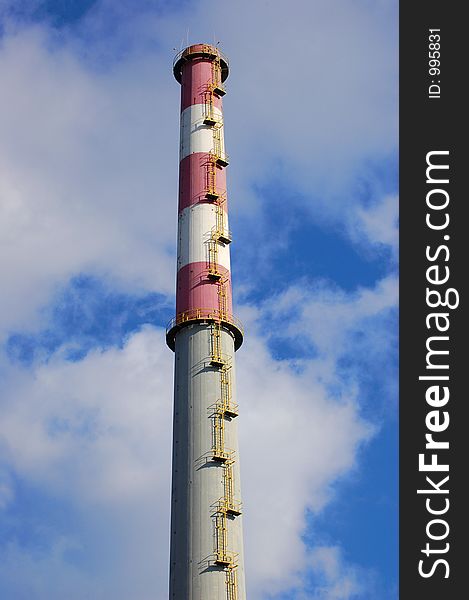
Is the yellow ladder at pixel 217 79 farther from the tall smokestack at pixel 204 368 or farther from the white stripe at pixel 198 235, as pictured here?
the white stripe at pixel 198 235

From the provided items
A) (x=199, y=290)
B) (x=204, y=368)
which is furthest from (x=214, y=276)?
(x=204, y=368)

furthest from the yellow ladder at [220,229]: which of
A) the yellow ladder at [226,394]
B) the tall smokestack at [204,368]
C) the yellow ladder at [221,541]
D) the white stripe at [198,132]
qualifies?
the yellow ladder at [221,541]

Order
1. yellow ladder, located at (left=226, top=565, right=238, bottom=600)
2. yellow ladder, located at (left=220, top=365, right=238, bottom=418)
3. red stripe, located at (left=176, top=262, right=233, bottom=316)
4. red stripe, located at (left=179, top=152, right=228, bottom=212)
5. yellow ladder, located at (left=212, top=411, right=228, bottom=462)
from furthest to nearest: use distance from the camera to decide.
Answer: red stripe, located at (left=179, top=152, right=228, bottom=212) → red stripe, located at (left=176, top=262, right=233, bottom=316) → yellow ladder, located at (left=220, top=365, right=238, bottom=418) → yellow ladder, located at (left=212, top=411, right=228, bottom=462) → yellow ladder, located at (left=226, top=565, right=238, bottom=600)

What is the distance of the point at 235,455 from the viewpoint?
5709 cm

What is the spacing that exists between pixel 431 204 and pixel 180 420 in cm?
2535

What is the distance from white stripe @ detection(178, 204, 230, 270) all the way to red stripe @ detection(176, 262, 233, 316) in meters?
0.58

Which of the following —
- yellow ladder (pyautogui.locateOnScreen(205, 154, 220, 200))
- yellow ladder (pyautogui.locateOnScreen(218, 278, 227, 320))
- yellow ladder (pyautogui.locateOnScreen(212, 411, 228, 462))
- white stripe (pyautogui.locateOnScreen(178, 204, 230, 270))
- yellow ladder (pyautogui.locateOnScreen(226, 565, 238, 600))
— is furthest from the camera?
yellow ladder (pyautogui.locateOnScreen(205, 154, 220, 200))

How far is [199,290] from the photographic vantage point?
61.2 m

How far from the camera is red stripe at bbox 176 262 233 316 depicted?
6081 cm

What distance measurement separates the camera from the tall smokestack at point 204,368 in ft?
176

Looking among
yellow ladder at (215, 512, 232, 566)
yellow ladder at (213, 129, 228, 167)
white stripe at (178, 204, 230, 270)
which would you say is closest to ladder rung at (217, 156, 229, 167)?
yellow ladder at (213, 129, 228, 167)

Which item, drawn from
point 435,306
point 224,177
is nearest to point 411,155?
point 435,306

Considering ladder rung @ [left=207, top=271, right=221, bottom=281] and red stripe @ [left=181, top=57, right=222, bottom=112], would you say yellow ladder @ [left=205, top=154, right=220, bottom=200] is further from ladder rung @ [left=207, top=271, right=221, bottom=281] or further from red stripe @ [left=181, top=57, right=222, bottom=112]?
ladder rung @ [left=207, top=271, right=221, bottom=281]

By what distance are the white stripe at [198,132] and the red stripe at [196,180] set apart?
657 millimetres
